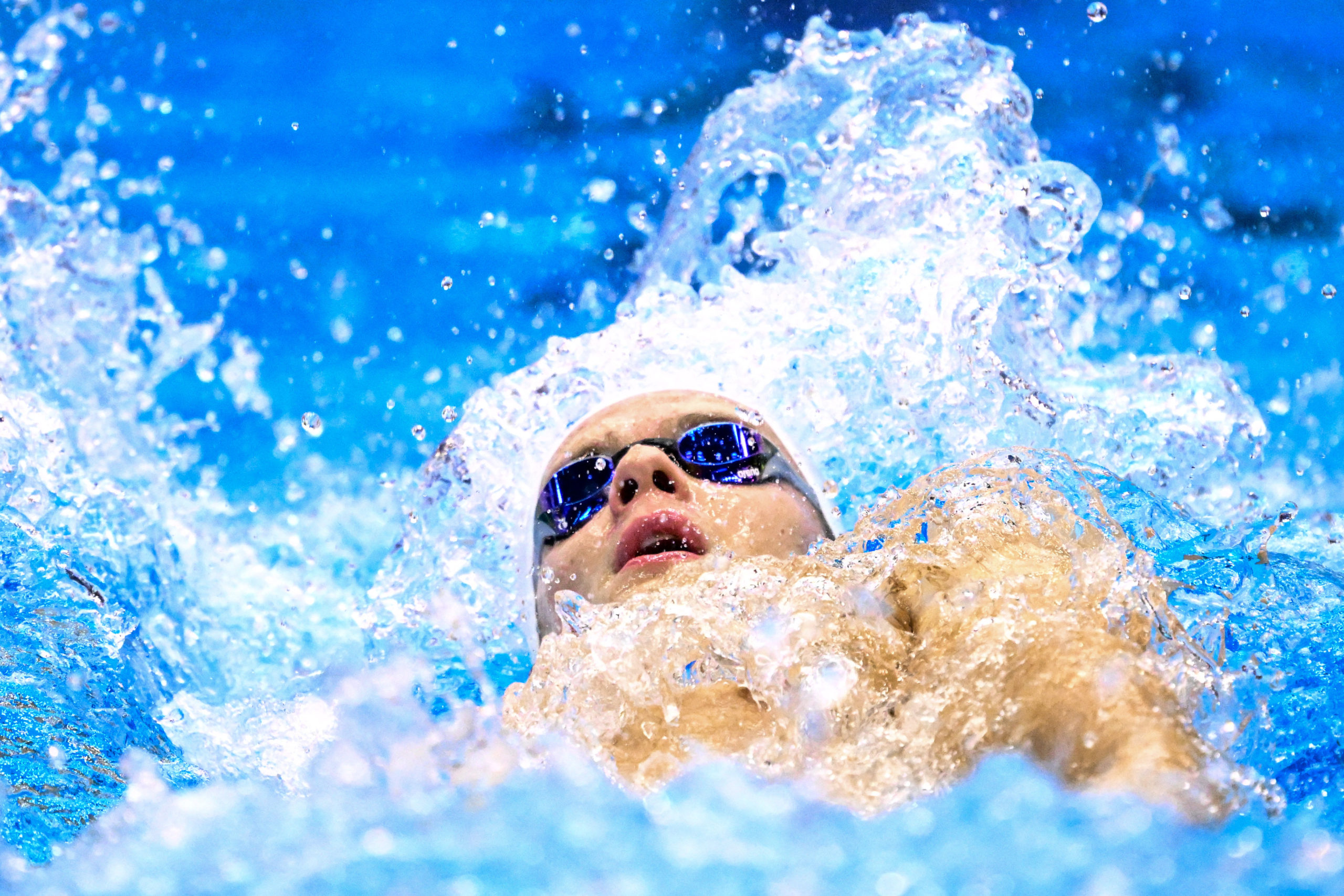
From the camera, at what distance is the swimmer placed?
139cm

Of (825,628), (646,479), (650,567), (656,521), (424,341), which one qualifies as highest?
(424,341)

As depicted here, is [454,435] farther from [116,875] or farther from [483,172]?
[116,875]

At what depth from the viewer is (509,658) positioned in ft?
11.6

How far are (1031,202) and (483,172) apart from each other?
279 cm

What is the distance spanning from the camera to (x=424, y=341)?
5.05 metres

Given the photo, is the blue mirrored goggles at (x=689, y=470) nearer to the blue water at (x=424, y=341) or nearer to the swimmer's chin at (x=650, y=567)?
the swimmer's chin at (x=650, y=567)

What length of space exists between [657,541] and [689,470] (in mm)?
233

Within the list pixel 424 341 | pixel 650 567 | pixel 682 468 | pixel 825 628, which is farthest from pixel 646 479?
pixel 424 341

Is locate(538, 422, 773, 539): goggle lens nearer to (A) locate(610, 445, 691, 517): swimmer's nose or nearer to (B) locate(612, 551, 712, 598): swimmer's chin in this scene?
(A) locate(610, 445, 691, 517): swimmer's nose

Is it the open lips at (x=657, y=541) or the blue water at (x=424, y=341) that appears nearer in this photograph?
the open lips at (x=657, y=541)

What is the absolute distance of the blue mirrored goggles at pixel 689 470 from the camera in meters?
2.56

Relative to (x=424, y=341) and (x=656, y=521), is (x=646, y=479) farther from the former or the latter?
(x=424, y=341)

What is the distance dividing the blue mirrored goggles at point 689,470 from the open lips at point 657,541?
181mm

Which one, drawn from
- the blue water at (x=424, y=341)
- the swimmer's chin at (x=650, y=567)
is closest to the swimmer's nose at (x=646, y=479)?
the swimmer's chin at (x=650, y=567)
